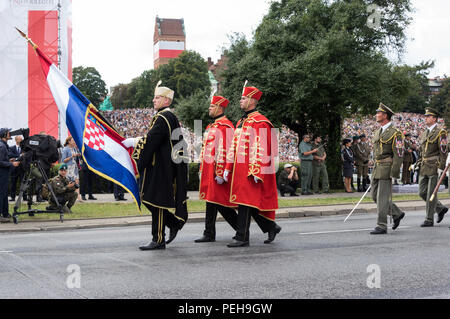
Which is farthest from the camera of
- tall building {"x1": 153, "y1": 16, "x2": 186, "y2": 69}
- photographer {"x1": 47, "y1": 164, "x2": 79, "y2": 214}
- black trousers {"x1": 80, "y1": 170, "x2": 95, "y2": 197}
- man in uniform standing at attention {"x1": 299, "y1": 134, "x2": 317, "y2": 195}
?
tall building {"x1": 153, "y1": 16, "x2": 186, "y2": 69}

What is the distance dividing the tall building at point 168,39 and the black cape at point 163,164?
540 ft

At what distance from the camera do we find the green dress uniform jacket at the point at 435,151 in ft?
38.2

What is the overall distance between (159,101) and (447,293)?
472 cm

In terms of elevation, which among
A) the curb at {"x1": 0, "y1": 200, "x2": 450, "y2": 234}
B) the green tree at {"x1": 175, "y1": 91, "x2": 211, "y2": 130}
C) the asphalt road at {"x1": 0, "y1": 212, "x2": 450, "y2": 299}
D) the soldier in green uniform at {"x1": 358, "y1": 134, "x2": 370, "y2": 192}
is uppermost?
the green tree at {"x1": 175, "y1": 91, "x2": 211, "y2": 130}

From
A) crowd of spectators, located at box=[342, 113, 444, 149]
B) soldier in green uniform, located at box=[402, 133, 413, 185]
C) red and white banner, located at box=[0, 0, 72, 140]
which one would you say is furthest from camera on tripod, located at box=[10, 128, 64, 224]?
crowd of spectators, located at box=[342, 113, 444, 149]

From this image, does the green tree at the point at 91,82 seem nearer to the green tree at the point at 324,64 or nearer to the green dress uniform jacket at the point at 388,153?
the green tree at the point at 324,64

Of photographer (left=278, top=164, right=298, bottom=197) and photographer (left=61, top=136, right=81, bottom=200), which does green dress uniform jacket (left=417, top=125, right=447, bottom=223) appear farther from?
photographer (left=61, top=136, right=81, bottom=200)

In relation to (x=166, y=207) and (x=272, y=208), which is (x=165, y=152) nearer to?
(x=166, y=207)

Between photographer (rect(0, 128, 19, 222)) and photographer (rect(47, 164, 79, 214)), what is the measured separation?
134 centimetres

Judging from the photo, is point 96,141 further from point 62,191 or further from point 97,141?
point 62,191

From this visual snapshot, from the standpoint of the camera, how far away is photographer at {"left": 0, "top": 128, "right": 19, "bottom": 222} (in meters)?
12.4

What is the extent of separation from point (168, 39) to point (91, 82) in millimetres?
69027

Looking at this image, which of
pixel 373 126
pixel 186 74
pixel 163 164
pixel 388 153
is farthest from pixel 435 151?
pixel 186 74

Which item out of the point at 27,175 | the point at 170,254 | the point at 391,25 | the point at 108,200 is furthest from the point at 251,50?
the point at 170,254
